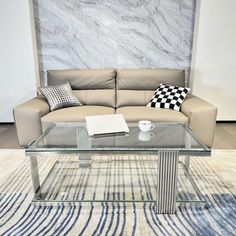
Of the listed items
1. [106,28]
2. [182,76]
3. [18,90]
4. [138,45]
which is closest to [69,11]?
[106,28]

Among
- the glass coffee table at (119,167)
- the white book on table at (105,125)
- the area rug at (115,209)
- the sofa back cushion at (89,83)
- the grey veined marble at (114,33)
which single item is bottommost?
the area rug at (115,209)

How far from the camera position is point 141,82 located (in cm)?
299

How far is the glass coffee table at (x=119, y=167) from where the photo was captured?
1.51 meters

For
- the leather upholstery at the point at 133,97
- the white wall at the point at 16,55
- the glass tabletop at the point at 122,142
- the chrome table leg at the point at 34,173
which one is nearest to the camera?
the glass tabletop at the point at 122,142

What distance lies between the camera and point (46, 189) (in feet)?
5.85

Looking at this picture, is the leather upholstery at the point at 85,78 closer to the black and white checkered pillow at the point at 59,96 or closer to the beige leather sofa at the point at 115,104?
the beige leather sofa at the point at 115,104

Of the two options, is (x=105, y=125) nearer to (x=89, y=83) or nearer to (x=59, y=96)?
(x=59, y=96)

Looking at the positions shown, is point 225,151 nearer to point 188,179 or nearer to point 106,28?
point 188,179

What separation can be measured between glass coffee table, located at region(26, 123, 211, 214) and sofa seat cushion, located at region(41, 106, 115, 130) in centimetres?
34

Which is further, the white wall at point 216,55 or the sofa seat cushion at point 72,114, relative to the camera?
the white wall at point 216,55

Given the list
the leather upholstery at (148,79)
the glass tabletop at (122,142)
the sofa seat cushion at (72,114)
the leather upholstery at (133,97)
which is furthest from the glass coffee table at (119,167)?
the leather upholstery at (148,79)

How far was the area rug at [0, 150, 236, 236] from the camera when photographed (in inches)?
55.6

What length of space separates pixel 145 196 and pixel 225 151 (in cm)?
128

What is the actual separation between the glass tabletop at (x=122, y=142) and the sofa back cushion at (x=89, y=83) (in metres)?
1.00
